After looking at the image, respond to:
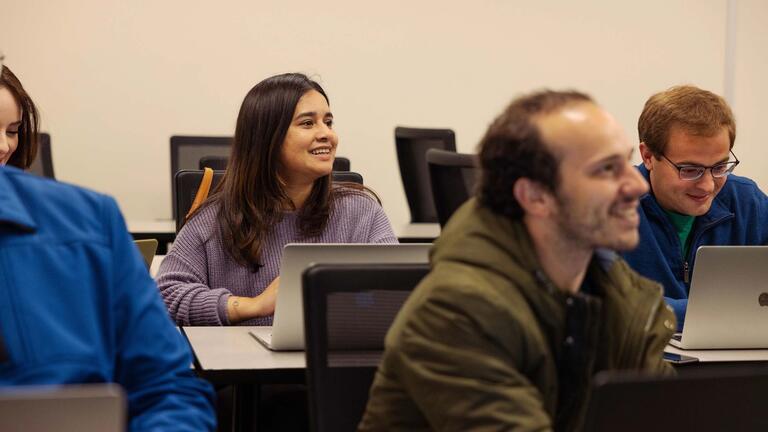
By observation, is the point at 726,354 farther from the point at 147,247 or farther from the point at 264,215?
the point at 147,247

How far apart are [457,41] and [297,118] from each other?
363 centimetres

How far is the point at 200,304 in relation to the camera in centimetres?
253

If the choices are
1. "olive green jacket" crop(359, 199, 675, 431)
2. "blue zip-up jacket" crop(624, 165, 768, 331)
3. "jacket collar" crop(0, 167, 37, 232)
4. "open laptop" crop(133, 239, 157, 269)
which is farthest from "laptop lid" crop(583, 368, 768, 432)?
"open laptop" crop(133, 239, 157, 269)

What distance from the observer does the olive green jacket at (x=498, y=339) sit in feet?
4.48

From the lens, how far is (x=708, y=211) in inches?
104

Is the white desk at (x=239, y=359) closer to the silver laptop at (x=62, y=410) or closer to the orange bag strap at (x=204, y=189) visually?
the orange bag strap at (x=204, y=189)

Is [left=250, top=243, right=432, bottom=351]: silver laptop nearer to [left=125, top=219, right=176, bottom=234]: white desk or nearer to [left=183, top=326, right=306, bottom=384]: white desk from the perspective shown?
[left=183, top=326, right=306, bottom=384]: white desk

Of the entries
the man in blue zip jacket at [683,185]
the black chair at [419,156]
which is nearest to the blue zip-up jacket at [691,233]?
the man in blue zip jacket at [683,185]

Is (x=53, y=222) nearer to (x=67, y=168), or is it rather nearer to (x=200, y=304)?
(x=200, y=304)

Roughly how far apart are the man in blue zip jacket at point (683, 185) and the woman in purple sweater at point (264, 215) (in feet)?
2.11

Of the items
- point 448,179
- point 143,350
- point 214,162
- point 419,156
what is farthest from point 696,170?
point 419,156

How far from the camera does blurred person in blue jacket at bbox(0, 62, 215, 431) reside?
132 cm

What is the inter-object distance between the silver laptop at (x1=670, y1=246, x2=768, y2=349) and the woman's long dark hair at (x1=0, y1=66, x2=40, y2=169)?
1.56m

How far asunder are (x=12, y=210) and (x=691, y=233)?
1.77m
